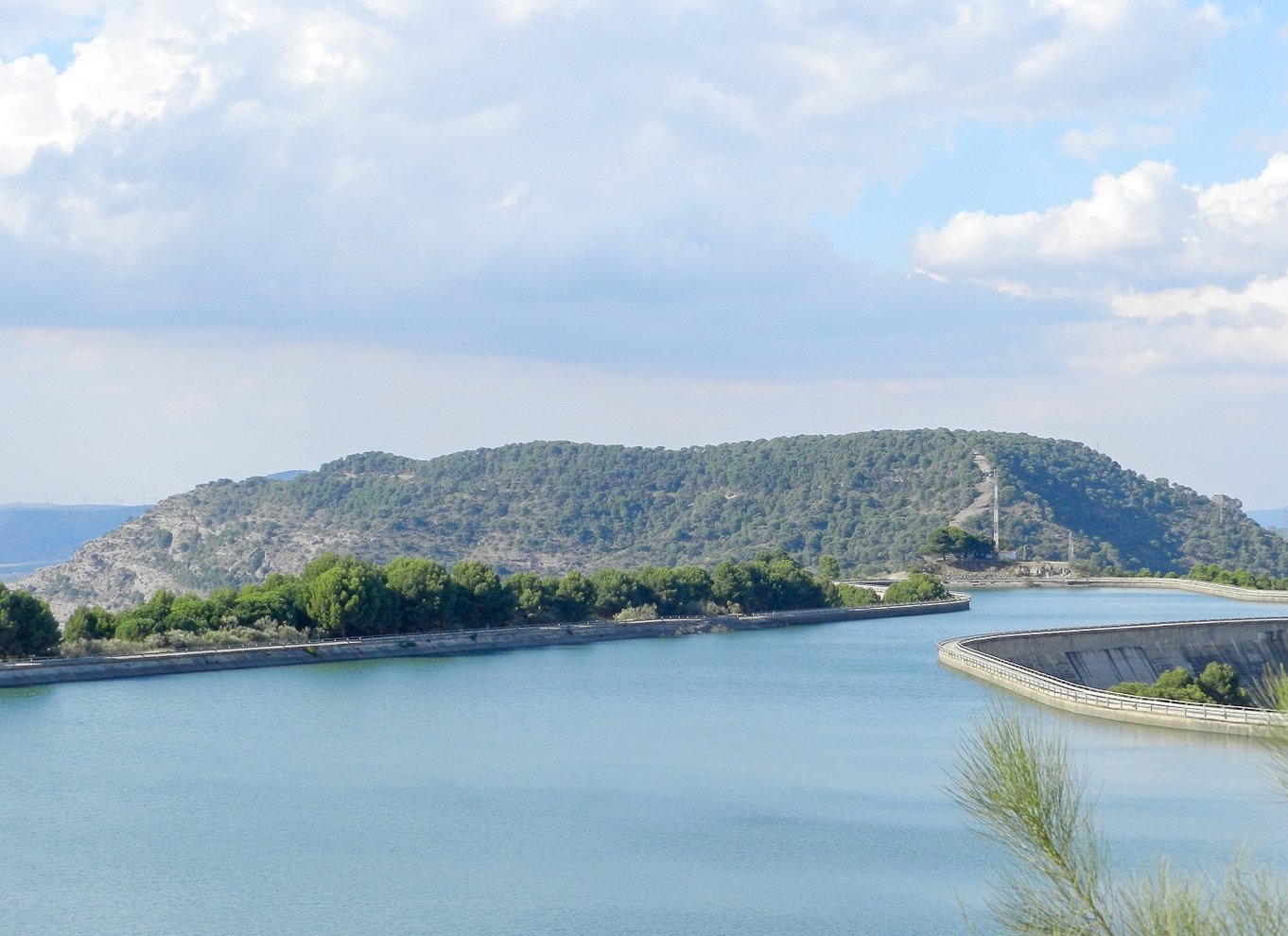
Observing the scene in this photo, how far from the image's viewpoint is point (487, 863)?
77.6ft

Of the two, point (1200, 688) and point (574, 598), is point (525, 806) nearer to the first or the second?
point (1200, 688)

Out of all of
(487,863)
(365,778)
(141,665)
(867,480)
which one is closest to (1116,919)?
Result: (487,863)

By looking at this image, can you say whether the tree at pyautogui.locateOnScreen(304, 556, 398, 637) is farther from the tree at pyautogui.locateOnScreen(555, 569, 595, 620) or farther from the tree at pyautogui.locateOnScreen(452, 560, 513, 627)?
the tree at pyautogui.locateOnScreen(555, 569, 595, 620)

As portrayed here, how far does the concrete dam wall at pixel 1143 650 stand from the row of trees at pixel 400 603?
18642mm

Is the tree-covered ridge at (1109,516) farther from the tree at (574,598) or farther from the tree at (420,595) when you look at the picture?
the tree at (420,595)

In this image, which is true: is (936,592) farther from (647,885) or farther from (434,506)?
(647,885)

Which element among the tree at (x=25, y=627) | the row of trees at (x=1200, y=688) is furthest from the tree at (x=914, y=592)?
the tree at (x=25, y=627)

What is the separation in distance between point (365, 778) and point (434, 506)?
103 m

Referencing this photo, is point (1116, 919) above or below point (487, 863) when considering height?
above

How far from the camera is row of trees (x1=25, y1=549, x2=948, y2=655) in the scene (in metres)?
50.2

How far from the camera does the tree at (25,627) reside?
148 feet

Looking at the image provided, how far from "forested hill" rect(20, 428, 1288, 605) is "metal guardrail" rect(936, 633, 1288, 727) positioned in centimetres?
6833

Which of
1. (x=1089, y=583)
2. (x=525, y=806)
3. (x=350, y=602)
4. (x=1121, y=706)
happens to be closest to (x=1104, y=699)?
(x=1121, y=706)

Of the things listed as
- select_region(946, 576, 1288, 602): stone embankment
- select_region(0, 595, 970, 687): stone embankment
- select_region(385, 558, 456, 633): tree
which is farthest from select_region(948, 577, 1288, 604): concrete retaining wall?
select_region(385, 558, 456, 633): tree
